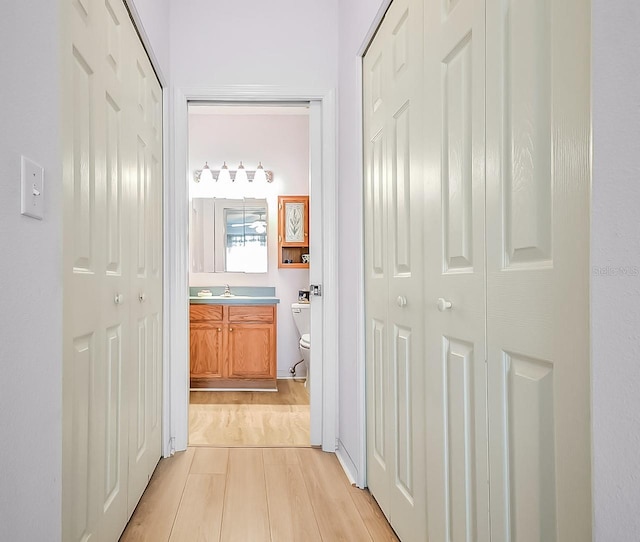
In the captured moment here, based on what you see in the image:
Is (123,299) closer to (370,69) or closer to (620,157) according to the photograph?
(370,69)

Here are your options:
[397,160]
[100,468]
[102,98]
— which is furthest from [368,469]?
[102,98]

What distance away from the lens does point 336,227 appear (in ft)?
10.1

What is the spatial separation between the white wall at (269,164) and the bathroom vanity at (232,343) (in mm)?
442

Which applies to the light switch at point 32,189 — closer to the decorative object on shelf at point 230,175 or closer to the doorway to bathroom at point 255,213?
the doorway to bathroom at point 255,213

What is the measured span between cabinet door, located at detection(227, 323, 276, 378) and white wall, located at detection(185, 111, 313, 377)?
1.45 ft

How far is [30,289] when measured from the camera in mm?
1021

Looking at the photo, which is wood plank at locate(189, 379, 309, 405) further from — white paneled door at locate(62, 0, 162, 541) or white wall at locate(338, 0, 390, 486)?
white paneled door at locate(62, 0, 162, 541)

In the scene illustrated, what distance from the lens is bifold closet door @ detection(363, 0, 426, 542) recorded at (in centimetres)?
178

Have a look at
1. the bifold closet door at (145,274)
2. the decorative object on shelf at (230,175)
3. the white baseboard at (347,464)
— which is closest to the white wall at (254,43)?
the bifold closet door at (145,274)

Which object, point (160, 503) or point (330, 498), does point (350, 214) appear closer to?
point (330, 498)

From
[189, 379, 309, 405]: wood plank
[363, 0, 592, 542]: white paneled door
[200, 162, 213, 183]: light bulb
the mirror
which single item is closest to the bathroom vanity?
[189, 379, 309, 405]: wood plank

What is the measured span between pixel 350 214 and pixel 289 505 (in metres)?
1.35

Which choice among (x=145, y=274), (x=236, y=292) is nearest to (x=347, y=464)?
(x=145, y=274)

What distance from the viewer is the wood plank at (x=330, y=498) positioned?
6.77 ft
